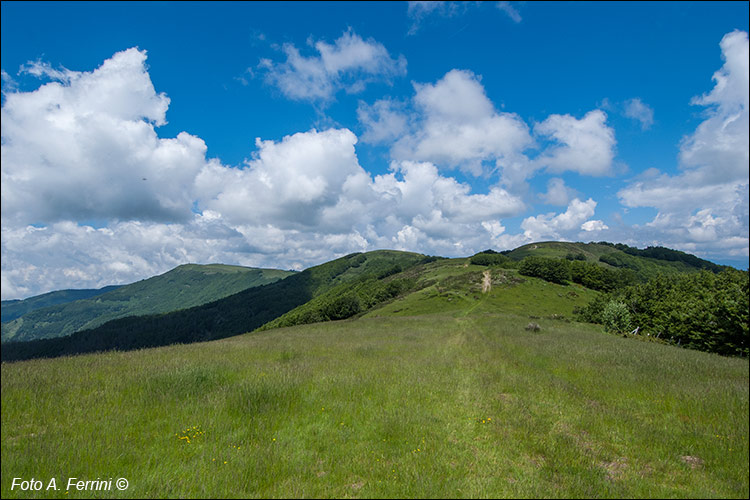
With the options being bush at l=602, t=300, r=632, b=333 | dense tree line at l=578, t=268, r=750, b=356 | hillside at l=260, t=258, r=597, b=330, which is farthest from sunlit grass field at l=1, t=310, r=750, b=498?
hillside at l=260, t=258, r=597, b=330

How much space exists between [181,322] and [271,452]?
227 meters

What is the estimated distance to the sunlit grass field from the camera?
4992mm

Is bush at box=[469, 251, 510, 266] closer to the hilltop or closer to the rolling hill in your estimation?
the hilltop

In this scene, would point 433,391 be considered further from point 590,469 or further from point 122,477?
point 122,477

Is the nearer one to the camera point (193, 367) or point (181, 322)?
point (193, 367)

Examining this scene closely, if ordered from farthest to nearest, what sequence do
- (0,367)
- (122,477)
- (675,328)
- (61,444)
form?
(675,328)
(0,367)
(61,444)
(122,477)

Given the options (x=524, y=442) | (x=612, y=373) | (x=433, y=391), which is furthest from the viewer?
(x=612, y=373)

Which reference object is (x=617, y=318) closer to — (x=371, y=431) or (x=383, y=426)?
(x=383, y=426)

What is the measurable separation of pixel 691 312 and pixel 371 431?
115 feet

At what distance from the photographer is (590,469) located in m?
5.55

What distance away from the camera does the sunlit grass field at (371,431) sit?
499cm

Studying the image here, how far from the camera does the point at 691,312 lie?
2831cm

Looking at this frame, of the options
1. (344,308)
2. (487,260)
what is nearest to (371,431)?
(344,308)

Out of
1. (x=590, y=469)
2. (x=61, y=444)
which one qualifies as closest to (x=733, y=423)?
(x=590, y=469)
